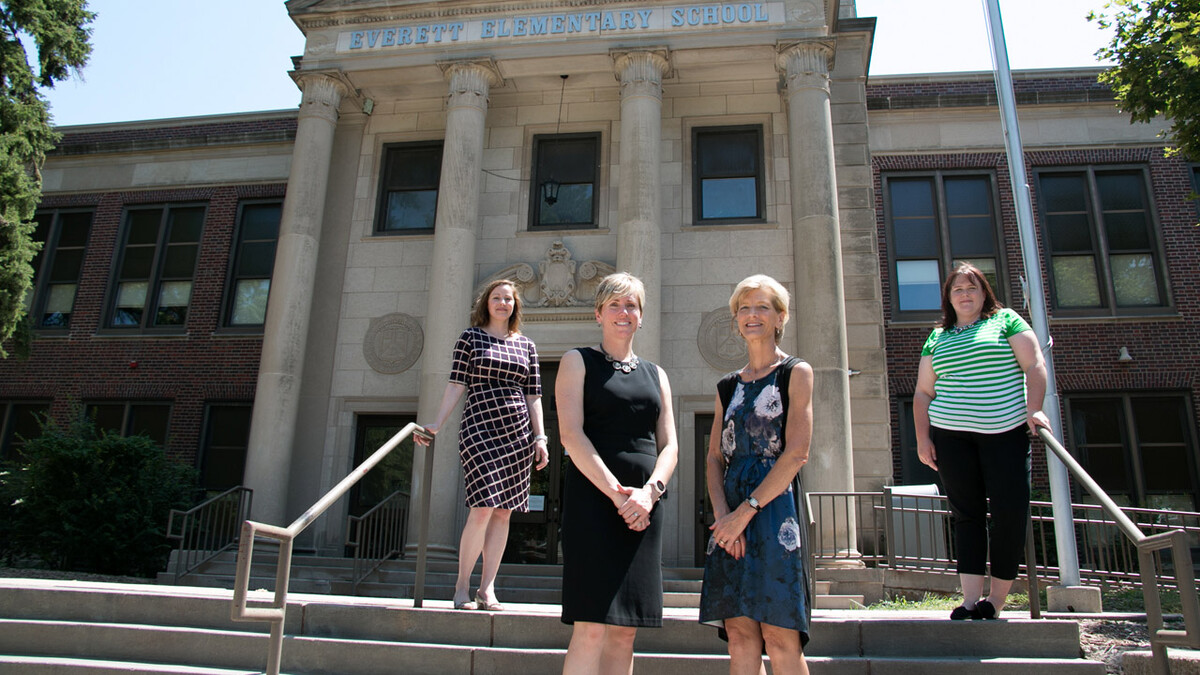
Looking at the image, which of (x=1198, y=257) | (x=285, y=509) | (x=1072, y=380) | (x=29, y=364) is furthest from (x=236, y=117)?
(x=1198, y=257)

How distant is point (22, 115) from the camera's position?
13023 mm

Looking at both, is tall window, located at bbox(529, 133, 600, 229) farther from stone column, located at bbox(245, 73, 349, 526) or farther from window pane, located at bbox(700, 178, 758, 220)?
stone column, located at bbox(245, 73, 349, 526)

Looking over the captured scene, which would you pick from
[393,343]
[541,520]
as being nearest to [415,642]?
[541,520]

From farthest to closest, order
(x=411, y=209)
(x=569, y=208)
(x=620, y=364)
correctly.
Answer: (x=411, y=209) < (x=569, y=208) < (x=620, y=364)

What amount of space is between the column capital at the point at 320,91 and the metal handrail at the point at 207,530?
6.23 meters

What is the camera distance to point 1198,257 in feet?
48.5

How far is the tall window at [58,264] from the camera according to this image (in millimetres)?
17219

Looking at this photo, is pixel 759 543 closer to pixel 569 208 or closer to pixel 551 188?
pixel 551 188

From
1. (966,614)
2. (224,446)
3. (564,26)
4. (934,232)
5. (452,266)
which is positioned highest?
(564,26)

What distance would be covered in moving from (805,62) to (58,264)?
51.9 ft

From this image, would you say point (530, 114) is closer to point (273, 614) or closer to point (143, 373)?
point (143, 373)

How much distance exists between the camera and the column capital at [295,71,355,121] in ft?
44.8

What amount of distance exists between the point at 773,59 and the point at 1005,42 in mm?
4160

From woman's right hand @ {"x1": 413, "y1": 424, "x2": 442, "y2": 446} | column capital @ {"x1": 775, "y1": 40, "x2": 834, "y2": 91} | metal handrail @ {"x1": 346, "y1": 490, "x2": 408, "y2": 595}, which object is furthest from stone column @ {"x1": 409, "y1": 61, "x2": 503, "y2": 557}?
woman's right hand @ {"x1": 413, "y1": 424, "x2": 442, "y2": 446}
